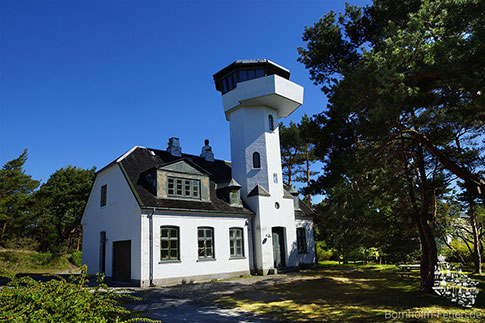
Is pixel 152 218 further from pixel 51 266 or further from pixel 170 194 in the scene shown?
pixel 51 266

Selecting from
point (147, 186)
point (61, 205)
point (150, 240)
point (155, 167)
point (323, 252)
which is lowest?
point (323, 252)

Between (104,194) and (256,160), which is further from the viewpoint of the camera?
(256,160)

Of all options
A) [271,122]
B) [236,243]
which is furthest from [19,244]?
[271,122]

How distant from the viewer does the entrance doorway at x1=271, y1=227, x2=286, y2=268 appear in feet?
67.3

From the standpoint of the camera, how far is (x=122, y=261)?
54.4 ft

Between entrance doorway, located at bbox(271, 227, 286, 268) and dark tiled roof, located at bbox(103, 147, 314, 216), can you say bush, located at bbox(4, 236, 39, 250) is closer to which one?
dark tiled roof, located at bbox(103, 147, 314, 216)

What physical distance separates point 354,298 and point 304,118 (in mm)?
19583

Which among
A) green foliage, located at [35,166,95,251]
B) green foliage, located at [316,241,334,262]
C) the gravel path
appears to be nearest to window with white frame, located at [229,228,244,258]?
the gravel path

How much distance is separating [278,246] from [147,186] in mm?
9486

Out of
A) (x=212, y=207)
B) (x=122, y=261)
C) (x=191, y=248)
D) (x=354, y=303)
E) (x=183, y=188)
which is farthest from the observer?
(x=212, y=207)

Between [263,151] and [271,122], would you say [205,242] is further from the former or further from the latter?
[271,122]

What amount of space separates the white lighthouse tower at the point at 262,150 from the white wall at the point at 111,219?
7.50 meters

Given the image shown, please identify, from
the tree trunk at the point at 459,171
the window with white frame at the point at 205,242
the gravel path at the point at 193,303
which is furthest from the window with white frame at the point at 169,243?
the tree trunk at the point at 459,171

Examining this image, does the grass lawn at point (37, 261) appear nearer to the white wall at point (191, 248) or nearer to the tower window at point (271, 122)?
Answer: the white wall at point (191, 248)
